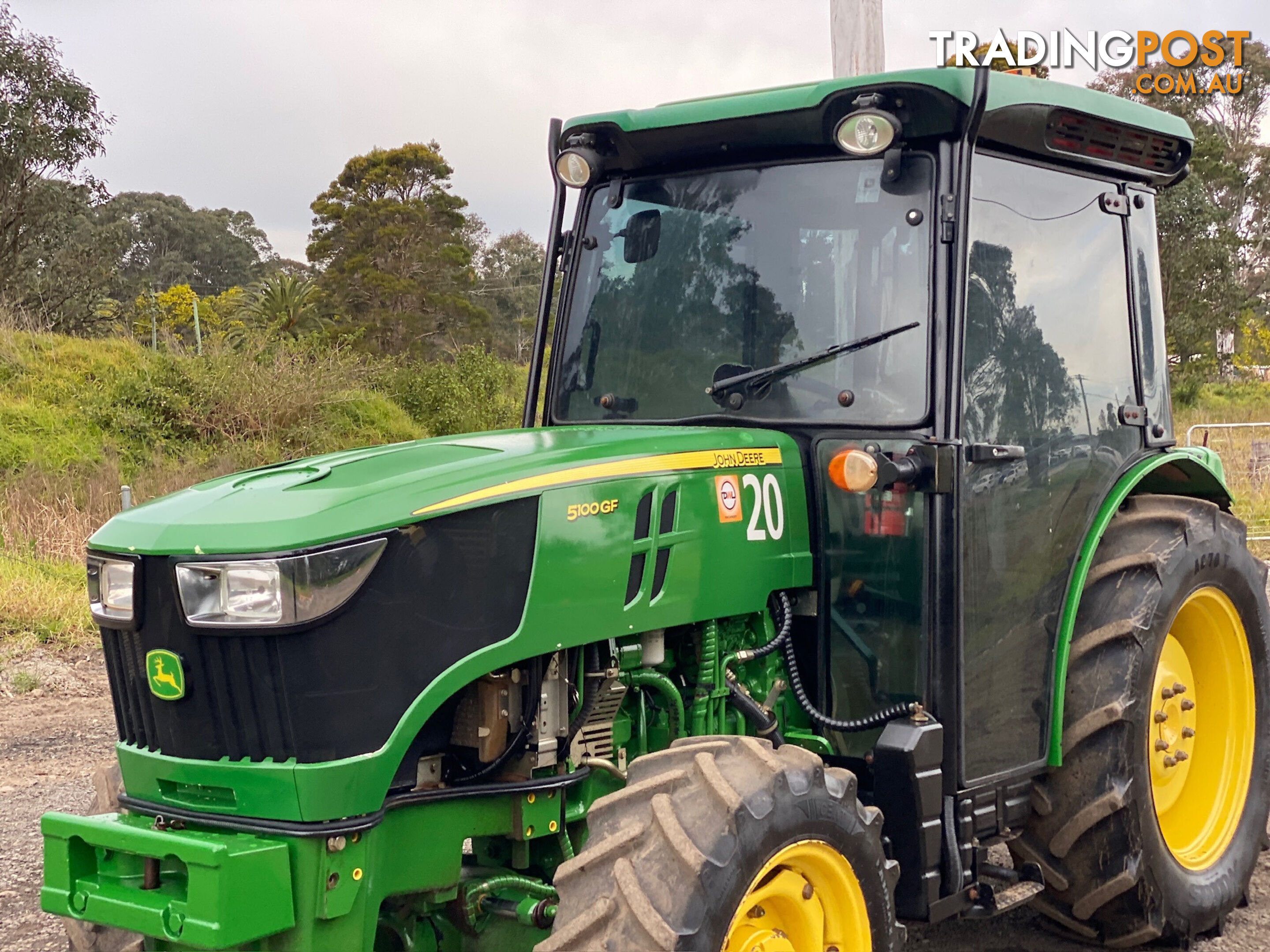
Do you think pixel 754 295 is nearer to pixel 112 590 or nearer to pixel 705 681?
pixel 705 681

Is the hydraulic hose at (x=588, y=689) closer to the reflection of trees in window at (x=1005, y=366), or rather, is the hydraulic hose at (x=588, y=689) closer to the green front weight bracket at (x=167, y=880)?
the green front weight bracket at (x=167, y=880)

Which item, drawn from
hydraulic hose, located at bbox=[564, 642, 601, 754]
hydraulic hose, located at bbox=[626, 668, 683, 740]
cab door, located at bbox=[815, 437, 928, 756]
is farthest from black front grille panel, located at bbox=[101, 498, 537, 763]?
cab door, located at bbox=[815, 437, 928, 756]

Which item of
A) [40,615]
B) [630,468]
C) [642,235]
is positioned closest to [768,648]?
[630,468]

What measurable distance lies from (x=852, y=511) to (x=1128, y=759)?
1197 millimetres

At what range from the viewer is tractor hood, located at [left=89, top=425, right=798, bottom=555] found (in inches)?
104

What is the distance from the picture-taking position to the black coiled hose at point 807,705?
344 centimetres

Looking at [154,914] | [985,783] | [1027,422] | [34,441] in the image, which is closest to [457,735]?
[154,914]

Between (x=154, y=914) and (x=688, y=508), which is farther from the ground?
(x=688, y=508)

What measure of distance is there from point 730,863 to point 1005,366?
5.71ft

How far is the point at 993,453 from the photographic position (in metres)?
3.52

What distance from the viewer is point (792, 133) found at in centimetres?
358

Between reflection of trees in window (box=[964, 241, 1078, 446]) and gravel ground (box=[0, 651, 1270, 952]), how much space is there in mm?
1718

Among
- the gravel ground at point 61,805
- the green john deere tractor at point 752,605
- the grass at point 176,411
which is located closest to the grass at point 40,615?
the gravel ground at point 61,805

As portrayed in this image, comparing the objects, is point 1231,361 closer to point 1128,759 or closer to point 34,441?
point 34,441
